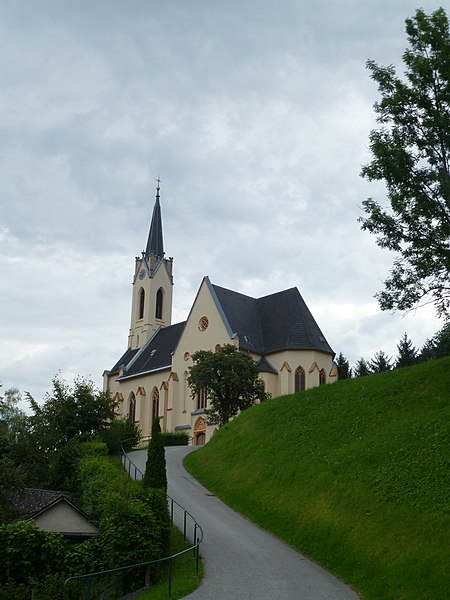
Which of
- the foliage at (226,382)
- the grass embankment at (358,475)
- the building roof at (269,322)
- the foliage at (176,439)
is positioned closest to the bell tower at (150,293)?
the building roof at (269,322)

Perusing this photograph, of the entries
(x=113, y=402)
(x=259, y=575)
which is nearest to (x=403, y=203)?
(x=259, y=575)

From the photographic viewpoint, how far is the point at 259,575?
731 inches

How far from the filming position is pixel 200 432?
2394 inches

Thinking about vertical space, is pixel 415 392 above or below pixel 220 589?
above

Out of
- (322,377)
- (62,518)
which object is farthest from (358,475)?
(322,377)

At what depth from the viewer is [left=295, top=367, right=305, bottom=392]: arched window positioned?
58062mm

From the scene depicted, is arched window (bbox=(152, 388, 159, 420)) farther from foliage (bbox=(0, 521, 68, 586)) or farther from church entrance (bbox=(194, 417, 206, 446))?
foliage (bbox=(0, 521, 68, 586))

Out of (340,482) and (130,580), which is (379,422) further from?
(130,580)

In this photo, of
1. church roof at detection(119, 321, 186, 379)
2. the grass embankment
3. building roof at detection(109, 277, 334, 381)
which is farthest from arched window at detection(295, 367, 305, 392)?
the grass embankment

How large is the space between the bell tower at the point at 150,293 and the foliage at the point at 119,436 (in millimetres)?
35386

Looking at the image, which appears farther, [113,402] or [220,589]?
[113,402]

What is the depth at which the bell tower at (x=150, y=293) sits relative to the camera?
268 ft

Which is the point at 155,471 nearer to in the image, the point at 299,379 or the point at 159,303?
Answer: the point at 299,379

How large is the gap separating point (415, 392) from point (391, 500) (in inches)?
341
